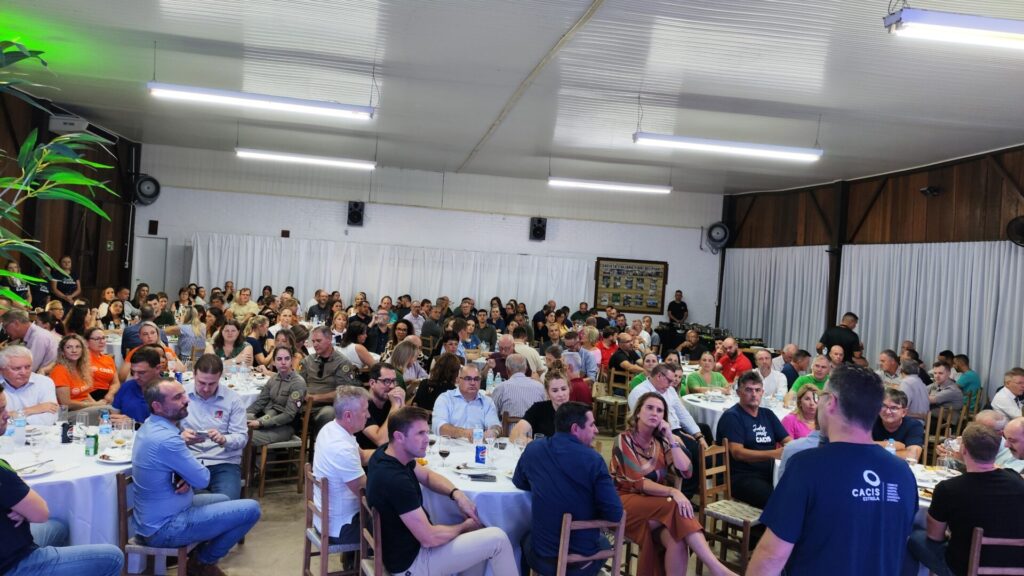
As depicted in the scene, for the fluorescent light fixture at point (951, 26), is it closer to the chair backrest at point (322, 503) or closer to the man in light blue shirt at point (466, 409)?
the man in light blue shirt at point (466, 409)

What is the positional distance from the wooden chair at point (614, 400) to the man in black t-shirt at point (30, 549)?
6.43 metres

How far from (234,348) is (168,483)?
4493mm

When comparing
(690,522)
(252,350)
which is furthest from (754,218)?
(690,522)

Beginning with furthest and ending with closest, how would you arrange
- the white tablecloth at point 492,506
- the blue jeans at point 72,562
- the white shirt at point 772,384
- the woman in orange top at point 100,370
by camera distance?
the white shirt at point 772,384 → the woman in orange top at point 100,370 → the white tablecloth at point 492,506 → the blue jeans at point 72,562

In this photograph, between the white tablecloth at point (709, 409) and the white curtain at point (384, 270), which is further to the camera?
the white curtain at point (384, 270)

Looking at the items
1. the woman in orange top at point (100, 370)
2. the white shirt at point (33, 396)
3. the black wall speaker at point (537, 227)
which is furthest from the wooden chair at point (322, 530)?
the black wall speaker at point (537, 227)

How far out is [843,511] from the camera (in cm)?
237

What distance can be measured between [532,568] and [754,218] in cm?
1351

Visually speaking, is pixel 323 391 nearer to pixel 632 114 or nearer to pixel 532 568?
pixel 532 568

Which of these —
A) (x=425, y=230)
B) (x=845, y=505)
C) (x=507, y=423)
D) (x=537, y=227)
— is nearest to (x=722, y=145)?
(x=507, y=423)

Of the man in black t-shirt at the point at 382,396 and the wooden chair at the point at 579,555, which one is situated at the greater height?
the man in black t-shirt at the point at 382,396

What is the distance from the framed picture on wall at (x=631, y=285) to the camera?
1667 centimetres

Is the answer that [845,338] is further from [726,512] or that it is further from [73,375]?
[73,375]

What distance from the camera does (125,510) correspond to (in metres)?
3.84
